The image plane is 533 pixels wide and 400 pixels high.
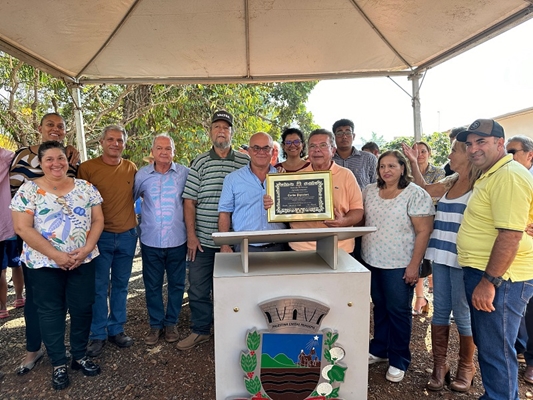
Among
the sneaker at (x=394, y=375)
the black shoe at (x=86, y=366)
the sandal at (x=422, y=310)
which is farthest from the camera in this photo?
the sandal at (x=422, y=310)

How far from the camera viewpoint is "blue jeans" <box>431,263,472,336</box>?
99.0 inches

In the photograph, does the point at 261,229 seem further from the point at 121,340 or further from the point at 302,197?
the point at 121,340

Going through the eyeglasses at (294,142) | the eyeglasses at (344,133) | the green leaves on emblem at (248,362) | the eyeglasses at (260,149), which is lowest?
the green leaves on emblem at (248,362)

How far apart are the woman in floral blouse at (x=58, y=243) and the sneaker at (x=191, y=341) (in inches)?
30.0

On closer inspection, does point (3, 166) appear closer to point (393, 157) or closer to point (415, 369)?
point (393, 157)

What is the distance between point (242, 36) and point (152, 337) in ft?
11.4

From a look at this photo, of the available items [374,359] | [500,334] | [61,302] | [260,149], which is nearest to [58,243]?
[61,302]

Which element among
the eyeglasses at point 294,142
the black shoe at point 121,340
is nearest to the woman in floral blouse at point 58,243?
the black shoe at point 121,340

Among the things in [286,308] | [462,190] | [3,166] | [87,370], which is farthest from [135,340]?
[462,190]

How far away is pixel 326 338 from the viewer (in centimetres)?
192

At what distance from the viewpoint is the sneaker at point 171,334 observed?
11.6 ft

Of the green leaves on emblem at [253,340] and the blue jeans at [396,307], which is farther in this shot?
the blue jeans at [396,307]

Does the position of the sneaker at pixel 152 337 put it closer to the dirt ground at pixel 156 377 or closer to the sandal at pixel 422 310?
the dirt ground at pixel 156 377

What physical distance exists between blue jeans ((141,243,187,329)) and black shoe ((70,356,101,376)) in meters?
0.67
